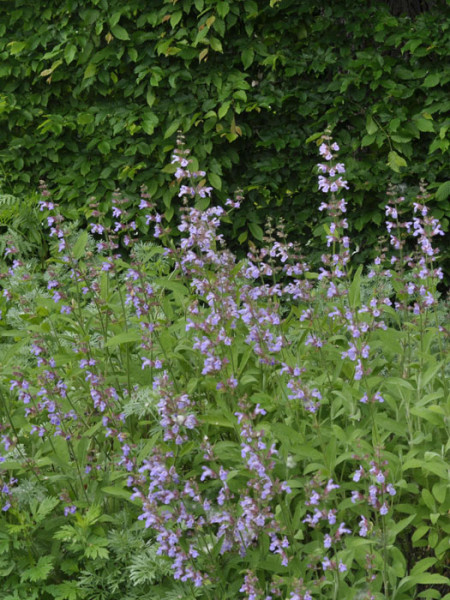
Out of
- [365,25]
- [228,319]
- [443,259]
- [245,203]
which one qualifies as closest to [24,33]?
[245,203]

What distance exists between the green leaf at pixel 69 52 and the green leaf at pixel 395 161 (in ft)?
8.16

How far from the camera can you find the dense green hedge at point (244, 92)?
5.48m

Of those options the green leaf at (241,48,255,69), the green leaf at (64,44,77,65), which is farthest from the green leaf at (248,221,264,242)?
the green leaf at (64,44,77,65)

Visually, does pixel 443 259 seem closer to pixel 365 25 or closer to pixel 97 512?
pixel 365 25

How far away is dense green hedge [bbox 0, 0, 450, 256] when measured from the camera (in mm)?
5484

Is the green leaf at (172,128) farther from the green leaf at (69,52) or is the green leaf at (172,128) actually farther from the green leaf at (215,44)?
the green leaf at (69,52)

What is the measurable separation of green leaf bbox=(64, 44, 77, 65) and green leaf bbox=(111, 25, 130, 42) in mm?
360

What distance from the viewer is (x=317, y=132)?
5762mm

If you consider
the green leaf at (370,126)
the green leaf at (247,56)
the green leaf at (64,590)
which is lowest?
the green leaf at (64,590)

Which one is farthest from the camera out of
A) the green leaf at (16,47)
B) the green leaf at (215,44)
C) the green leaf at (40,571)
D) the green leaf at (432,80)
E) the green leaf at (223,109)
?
the green leaf at (16,47)

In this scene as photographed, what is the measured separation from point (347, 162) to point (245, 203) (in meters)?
0.85

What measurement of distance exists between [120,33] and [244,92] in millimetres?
1035

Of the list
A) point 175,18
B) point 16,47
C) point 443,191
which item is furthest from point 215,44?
point 443,191

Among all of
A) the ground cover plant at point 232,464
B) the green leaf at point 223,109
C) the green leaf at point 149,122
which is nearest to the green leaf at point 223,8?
the green leaf at point 223,109
